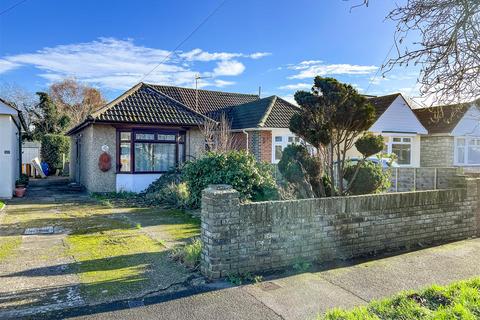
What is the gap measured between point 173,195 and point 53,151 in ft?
55.8

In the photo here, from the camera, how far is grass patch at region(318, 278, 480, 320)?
3420mm

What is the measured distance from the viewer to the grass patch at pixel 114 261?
446 cm

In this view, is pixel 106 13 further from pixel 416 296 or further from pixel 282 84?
pixel 416 296

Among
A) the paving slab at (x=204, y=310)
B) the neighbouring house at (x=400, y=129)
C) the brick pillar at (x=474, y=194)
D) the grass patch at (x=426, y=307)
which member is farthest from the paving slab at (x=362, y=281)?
the neighbouring house at (x=400, y=129)

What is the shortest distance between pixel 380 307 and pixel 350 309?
1.11ft

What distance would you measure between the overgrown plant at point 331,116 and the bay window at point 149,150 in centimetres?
800

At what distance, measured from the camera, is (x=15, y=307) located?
3.90 metres

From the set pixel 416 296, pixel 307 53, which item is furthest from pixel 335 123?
pixel 307 53

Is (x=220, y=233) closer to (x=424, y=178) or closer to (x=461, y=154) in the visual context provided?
(x=424, y=178)

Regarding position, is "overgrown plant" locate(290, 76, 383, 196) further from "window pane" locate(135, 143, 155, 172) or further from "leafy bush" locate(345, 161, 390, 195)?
"window pane" locate(135, 143, 155, 172)

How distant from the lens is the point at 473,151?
2166cm

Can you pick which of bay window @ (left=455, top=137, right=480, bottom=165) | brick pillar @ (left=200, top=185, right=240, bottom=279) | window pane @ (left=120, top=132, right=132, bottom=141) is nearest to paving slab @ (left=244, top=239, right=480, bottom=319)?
brick pillar @ (left=200, top=185, right=240, bottom=279)

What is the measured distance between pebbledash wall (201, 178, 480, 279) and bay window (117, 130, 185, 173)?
961 cm

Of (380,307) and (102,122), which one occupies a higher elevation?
(102,122)
